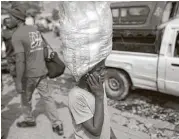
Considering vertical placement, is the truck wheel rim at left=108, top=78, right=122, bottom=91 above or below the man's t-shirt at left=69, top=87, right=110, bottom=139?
below

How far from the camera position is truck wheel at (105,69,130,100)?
5672mm

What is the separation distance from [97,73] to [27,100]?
303cm

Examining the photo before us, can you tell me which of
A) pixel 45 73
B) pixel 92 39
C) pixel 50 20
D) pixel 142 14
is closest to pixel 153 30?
pixel 142 14

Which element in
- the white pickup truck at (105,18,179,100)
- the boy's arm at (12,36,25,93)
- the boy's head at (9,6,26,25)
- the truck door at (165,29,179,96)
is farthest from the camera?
the white pickup truck at (105,18,179,100)

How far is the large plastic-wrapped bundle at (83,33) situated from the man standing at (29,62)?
2.39 m

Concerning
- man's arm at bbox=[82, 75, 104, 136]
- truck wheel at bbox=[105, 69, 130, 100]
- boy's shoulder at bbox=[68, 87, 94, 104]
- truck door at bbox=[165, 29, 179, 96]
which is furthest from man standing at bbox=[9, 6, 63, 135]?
man's arm at bbox=[82, 75, 104, 136]

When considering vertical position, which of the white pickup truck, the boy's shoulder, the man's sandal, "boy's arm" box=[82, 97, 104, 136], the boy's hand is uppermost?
the boy's hand

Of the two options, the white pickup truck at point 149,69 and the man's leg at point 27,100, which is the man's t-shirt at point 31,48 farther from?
the white pickup truck at point 149,69

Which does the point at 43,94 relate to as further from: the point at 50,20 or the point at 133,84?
the point at 50,20

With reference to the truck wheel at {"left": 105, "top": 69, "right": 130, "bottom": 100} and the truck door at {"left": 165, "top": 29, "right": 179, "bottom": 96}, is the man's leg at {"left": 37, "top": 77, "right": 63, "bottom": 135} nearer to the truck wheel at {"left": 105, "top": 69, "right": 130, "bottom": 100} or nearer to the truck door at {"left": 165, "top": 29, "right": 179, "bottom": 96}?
the truck wheel at {"left": 105, "top": 69, "right": 130, "bottom": 100}

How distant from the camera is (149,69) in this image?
513cm

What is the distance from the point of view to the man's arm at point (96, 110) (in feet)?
6.40

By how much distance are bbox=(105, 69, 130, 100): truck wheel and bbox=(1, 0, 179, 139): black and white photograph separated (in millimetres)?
21

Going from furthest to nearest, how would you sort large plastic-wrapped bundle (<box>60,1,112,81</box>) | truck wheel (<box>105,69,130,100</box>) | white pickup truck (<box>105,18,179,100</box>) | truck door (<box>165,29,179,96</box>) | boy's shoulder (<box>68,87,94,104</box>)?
truck wheel (<box>105,69,130,100</box>) → white pickup truck (<box>105,18,179,100</box>) → truck door (<box>165,29,179,96</box>) → boy's shoulder (<box>68,87,94,104</box>) → large plastic-wrapped bundle (<box>60,1,112,81</box>)
